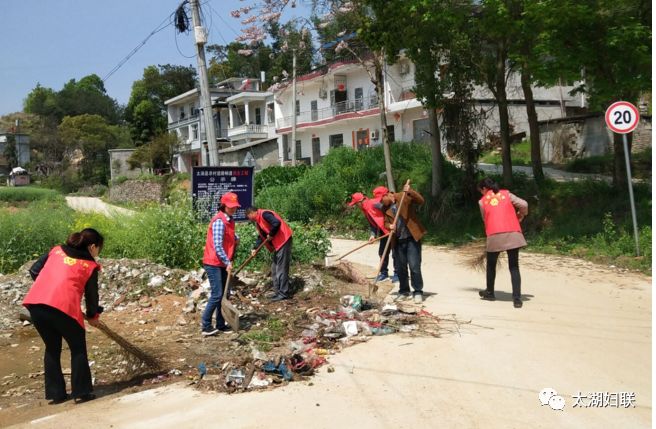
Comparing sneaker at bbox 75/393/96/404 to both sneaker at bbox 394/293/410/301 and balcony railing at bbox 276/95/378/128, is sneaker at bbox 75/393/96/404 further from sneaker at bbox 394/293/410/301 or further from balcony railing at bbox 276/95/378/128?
balcony railing at bbox 276/95/378/128

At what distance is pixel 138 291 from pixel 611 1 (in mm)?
10061

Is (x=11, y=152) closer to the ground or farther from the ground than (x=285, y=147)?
farther from the ground

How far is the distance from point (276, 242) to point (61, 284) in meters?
3.89

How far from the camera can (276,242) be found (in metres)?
8.83

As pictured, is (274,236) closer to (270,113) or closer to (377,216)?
(377,216)

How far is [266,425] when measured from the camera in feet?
14.9

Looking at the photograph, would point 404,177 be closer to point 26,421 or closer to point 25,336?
point 25,336

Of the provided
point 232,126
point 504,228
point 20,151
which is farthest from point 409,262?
point 20,151

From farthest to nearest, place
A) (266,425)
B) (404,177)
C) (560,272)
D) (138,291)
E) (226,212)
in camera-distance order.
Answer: (404,177), (560,272), (138,291), (226,212), (266,425)

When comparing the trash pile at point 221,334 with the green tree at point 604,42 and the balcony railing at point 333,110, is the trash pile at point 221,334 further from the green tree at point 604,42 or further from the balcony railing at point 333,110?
the balcony railing at point 333,110

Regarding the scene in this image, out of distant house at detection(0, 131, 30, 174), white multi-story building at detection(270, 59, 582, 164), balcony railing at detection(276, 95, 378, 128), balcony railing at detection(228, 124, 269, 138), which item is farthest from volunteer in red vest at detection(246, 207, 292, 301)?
distant house at detection(0, 131, 30, 174)

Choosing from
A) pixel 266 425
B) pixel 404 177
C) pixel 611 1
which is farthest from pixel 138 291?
pixel 404 177

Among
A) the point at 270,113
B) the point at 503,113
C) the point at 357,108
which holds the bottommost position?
the point at 503,113

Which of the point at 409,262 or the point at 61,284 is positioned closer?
the point at 61,284
